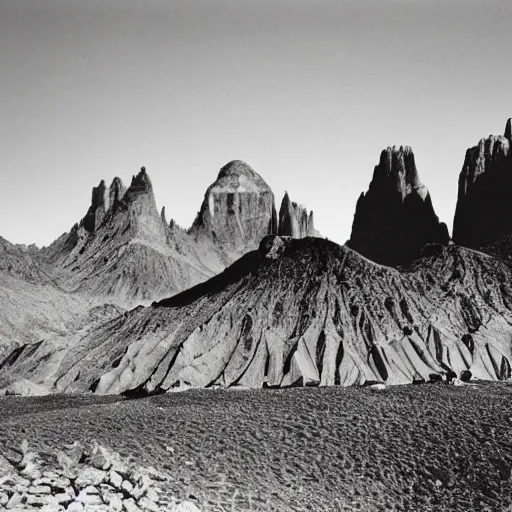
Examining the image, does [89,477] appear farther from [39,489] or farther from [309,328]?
[309,328]

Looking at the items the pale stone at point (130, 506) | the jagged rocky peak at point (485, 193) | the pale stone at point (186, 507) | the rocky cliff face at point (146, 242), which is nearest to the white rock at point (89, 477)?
the pale stone at point (130, 506)

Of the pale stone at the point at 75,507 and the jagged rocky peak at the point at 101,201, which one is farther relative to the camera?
the jagged rocky peak at the point at 101,201

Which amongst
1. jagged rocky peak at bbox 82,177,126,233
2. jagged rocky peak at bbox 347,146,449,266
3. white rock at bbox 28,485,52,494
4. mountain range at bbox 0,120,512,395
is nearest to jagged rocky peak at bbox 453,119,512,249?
jagged rocky peak at bbox 347,146,449,266

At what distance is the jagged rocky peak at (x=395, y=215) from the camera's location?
351 feet

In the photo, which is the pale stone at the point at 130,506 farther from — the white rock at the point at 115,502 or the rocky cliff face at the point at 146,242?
the rocky cliff face at the point at 146,242

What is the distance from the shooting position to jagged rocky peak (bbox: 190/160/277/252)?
14575cm

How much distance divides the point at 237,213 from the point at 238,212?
1.31ft

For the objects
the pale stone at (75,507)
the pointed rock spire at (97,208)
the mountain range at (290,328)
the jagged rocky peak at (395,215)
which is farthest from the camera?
the pointed rock spire at (97,208)

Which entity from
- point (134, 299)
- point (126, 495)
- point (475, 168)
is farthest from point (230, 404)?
point (475, 168)

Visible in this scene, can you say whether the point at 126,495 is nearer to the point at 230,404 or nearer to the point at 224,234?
the point at 230,404

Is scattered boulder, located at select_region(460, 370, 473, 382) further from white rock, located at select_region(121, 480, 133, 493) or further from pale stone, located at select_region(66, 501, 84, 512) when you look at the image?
pale stone, located at select_region(66, 501, 84, 512)

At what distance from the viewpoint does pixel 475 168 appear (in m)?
104

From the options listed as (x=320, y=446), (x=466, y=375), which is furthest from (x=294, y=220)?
(x=320, y=446)

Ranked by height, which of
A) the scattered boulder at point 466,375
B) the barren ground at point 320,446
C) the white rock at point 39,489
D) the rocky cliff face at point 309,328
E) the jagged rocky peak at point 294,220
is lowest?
the white rock at point 39,489
